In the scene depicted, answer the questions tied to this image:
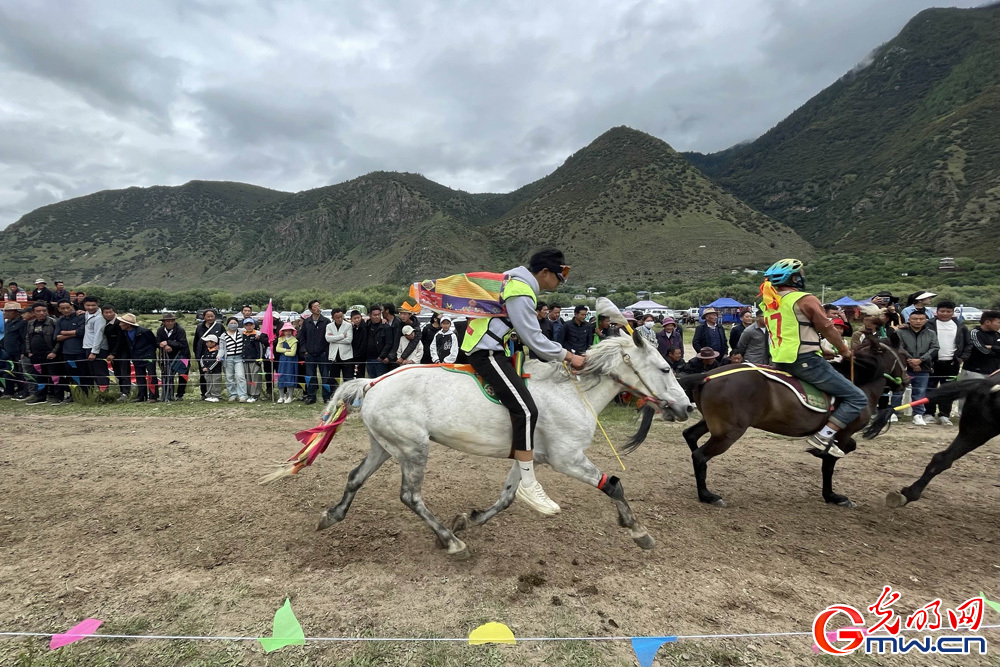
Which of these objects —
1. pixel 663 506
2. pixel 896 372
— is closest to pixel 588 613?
pixel 663 506

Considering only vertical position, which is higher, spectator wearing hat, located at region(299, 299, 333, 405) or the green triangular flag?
spectator wearing hat, located at region(299, 299, 333, 405)

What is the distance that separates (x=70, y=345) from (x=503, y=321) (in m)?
11.4

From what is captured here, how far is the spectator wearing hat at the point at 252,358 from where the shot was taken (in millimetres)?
10453

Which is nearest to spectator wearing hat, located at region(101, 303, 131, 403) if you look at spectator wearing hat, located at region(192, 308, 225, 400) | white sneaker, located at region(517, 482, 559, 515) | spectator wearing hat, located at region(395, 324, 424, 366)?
spectator wearing hat, located at region(192, 308, 225, 400)

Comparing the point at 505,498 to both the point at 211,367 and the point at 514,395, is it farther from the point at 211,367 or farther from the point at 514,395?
the point at 211,367

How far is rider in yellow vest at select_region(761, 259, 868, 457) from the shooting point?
4812 mm

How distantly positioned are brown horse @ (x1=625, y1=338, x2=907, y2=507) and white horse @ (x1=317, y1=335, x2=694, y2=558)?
0.87 m

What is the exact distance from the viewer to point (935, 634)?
A: 3.00m

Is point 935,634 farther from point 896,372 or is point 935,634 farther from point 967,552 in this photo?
point 896,372

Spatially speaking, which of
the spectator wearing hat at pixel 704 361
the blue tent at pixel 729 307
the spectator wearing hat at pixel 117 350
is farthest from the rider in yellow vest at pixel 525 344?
the blue tent at pixel 729 307

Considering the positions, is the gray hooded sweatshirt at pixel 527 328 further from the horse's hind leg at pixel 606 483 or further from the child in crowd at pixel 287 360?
the child in crowd at pixel 287 360

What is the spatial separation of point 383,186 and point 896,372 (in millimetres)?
122340

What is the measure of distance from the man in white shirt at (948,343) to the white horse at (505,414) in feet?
24.9

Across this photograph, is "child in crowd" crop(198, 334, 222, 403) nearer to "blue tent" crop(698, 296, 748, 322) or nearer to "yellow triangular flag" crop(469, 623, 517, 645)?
"yellow triangular flag" crop(469, 623, 517, 645)
